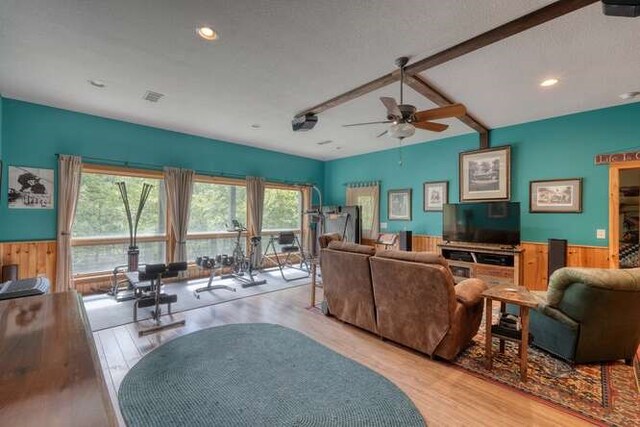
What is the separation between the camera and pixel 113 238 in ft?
16.3

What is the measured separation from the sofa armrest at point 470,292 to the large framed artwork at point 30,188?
5.71 metres

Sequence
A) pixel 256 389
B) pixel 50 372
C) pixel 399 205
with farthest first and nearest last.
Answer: pixel 399 205 < pixel 256 389 < pixel 50 372

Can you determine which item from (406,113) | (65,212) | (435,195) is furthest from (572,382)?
(65,212)

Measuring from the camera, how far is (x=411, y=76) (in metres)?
3.08

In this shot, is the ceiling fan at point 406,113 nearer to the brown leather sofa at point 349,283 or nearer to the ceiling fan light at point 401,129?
the ceiling fan light at point 401,129

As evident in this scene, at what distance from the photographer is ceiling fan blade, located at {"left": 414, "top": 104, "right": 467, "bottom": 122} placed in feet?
9.16

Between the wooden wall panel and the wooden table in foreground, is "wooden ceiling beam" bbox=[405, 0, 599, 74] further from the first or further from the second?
the wooden wall panel

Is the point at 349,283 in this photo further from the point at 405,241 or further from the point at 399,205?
the point at 399,205

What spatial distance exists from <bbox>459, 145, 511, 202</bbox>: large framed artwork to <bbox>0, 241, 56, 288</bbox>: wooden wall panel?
696 centimetres

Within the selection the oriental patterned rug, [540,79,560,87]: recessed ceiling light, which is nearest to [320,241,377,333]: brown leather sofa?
the oriental patterned rug

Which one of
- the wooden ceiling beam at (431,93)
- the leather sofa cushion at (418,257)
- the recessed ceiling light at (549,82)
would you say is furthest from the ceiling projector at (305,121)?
the recessed ceiling light at (549,82)

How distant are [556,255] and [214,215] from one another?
20.2ft

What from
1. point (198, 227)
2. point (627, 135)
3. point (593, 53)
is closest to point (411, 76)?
point (593, 53)

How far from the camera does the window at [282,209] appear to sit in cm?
722
